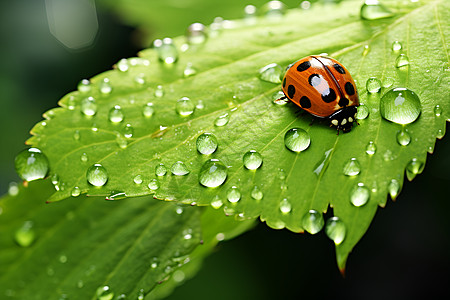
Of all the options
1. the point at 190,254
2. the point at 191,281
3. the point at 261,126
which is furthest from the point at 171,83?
the point at 191,281

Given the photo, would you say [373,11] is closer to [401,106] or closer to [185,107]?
[401,106]

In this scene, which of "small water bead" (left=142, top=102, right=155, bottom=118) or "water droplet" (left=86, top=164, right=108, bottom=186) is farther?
"small water bead" (left=142, top=102, right=155, bottom=118)

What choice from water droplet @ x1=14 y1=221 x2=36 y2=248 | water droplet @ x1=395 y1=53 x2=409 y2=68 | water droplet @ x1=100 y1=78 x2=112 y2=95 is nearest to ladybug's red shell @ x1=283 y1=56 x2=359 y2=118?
water droplet @ x1=395 y1=53 x2=409 y2=68

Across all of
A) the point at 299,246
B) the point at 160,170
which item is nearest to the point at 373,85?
the point at 160,170

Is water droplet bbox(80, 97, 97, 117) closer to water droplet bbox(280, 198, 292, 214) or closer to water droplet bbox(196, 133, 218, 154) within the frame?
water droplet bbox(196, 133, 218, 154)

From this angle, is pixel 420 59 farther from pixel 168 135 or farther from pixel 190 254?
pixel 190 254

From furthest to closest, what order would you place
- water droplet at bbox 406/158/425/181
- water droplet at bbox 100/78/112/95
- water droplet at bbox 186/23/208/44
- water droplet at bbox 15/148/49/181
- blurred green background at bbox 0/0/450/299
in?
blurred green background at bbox 0/0/450/299 < water droplet at bbox 186/23/208/44 < water droplet at bbox 100/78/112/95 < water droplet at bbox 15/148/49/181 < water droplet at bbox 406/158/425/181
